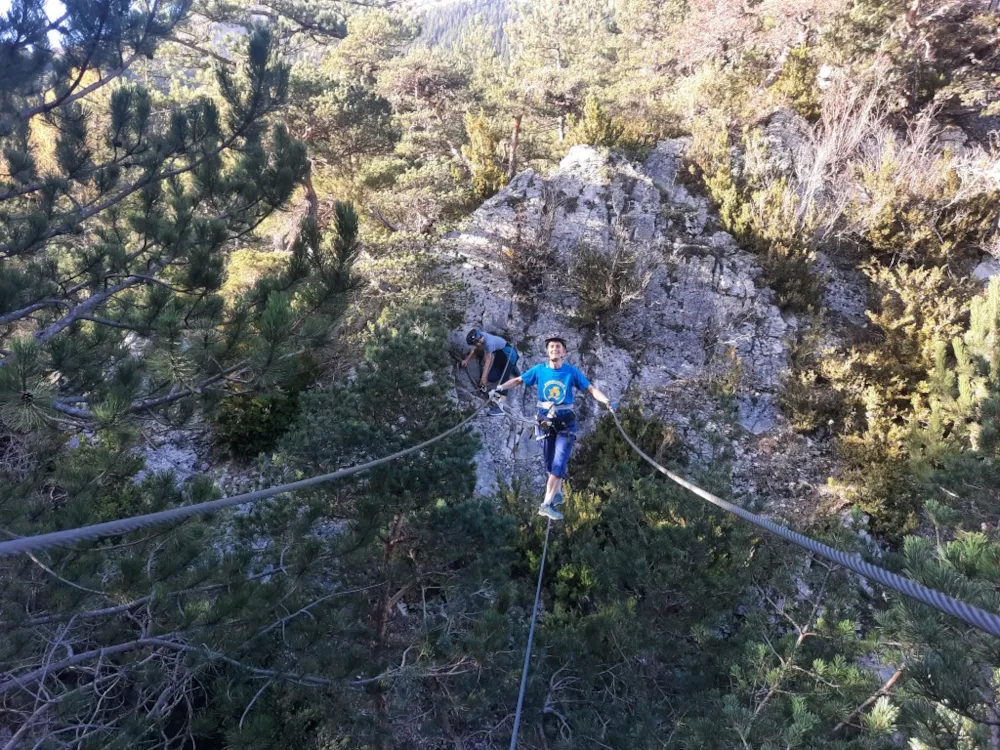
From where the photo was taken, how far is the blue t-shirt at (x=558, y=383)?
14.4ft

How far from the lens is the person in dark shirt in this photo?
21.9ft

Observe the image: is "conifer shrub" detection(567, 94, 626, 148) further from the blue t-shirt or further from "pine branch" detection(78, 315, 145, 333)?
"pine branch" detection(78, 315, 145, 333)

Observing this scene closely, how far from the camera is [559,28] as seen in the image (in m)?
15.1

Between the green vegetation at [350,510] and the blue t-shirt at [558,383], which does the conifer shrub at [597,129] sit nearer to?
the green vegetation at [350,510]

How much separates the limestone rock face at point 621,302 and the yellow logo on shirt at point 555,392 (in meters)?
2.17

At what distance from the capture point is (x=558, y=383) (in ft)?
14.5

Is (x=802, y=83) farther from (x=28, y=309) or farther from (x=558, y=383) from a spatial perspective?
(x=28, y=309)

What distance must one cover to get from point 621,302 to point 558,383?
364cm

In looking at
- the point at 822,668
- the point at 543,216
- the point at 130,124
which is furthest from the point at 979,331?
the point at 130,124

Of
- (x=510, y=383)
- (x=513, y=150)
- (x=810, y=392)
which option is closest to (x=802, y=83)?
(x=513, y=150)

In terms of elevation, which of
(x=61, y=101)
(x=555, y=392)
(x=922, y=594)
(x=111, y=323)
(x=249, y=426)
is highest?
(x=61, y=101)

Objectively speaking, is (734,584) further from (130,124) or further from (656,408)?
(130,124)

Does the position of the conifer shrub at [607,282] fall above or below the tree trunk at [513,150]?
below

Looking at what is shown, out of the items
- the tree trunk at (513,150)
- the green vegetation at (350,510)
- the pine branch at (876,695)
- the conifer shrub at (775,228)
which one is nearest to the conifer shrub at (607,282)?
the green vegetation at (350,510)
